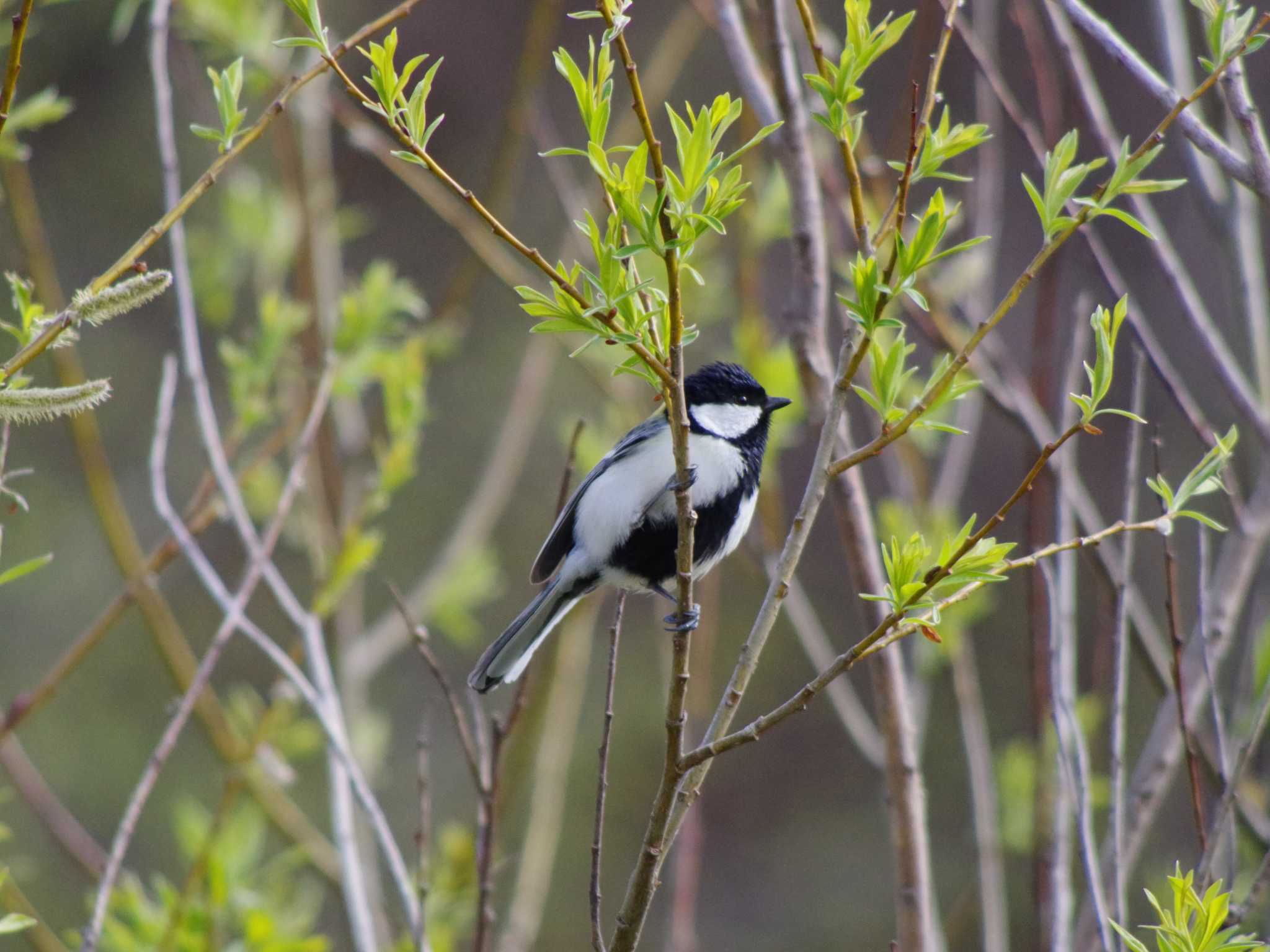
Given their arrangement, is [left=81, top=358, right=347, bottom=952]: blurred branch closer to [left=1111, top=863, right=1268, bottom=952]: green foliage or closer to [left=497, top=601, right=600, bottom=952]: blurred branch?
[left=497, top=601, right=600, bottom=952]: blurred branch

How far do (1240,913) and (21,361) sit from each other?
60.7 inches

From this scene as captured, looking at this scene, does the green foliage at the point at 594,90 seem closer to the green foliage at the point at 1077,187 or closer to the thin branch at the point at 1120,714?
the green foliage at the point at 1077,187

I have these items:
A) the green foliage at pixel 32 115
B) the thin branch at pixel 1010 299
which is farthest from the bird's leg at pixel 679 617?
the green foliage at pixel 32 115

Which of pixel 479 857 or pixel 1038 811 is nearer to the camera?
pixel 479 857

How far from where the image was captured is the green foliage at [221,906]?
2115 mm

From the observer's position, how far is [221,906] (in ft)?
7.73

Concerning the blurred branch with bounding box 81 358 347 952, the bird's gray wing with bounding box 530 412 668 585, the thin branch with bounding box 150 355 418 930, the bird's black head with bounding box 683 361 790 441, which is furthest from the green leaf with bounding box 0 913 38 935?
the bird's black head with bounding box 683 361 790 441

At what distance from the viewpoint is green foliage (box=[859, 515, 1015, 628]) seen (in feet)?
4.25

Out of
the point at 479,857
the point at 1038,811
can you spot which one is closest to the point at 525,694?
the point at 479,857

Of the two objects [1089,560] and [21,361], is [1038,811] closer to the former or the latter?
[1089,560]

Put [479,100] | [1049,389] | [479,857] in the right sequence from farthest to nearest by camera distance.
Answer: [479,100] → [1049,389] → [479,857]

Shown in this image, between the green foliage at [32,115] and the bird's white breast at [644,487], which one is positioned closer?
the green foliage at [32,115]

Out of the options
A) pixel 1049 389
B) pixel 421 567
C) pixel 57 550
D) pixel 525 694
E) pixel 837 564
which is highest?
pixel 1049 389

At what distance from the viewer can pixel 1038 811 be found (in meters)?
2.43
